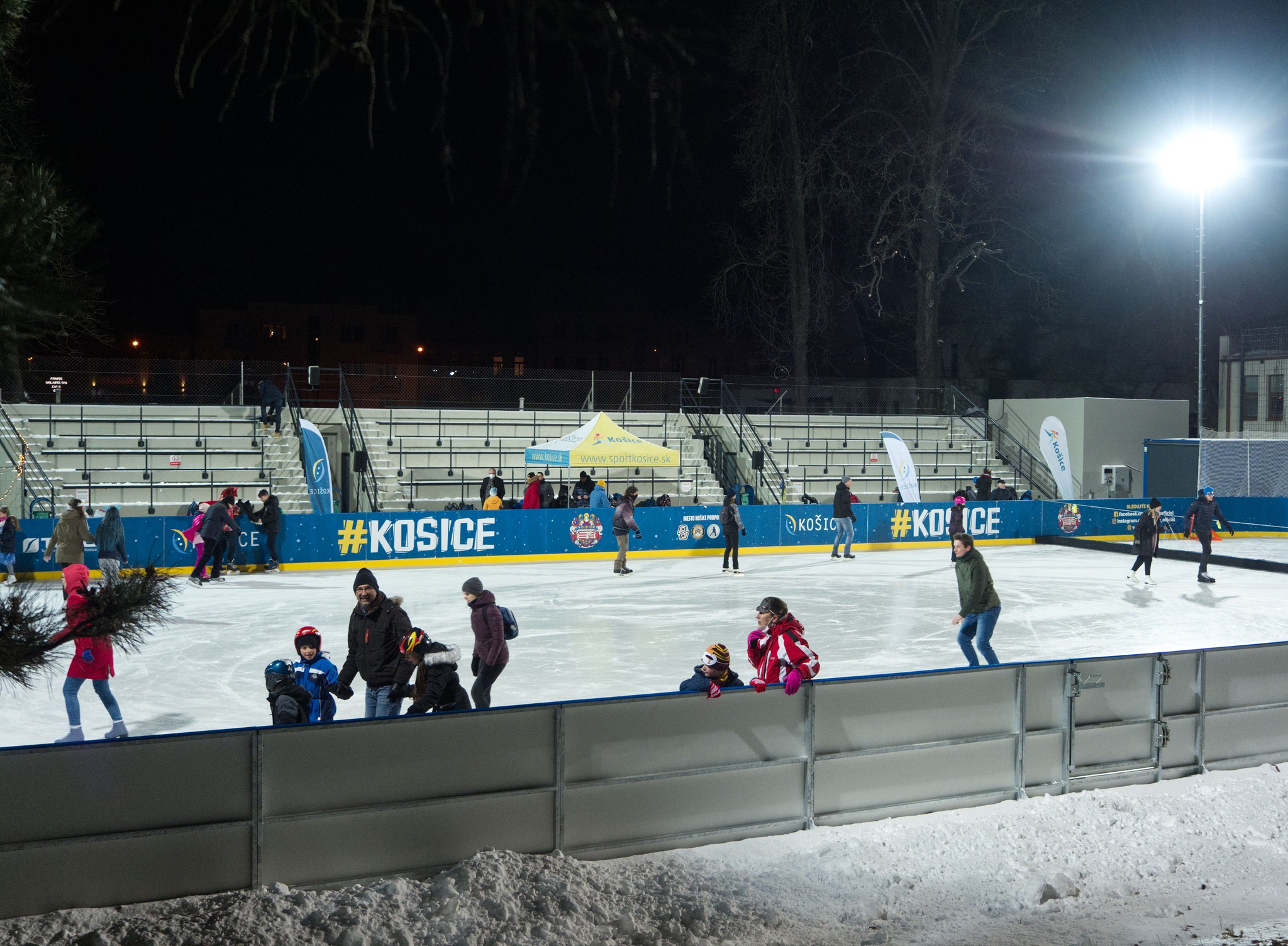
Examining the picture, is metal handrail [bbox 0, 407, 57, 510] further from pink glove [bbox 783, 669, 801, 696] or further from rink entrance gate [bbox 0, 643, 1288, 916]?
pink glove [bbox 783, 669, 801, 696]

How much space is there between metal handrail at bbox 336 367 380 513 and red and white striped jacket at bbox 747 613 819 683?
17693 millimetres

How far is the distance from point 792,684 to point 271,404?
2181cm

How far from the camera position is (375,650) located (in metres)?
7.59

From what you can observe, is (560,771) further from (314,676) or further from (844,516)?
(844,516)

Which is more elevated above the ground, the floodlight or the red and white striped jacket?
the floodlight

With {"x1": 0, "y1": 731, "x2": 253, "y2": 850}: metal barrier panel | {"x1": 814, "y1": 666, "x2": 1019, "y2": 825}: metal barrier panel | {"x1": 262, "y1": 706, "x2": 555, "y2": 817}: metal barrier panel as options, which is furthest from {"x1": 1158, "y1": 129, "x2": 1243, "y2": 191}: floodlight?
{"x1": 0, "y1": 731, "x2": 253, "y2": 850}: metal barrier panel

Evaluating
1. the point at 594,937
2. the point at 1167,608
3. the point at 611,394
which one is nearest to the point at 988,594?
the point at 594,937

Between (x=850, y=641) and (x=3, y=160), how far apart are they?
461 inches

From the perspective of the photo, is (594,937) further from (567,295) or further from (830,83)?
(567,295)

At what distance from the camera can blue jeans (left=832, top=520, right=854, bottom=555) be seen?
23.0 m

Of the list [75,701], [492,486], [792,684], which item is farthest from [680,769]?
[492,486]

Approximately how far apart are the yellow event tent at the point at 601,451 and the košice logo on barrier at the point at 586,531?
1117 mm

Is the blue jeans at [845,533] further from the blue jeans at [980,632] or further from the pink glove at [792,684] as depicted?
the pink glove at [792,684]

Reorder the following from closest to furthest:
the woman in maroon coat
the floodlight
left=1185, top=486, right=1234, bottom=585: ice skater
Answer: the woman in maroon coat → left=1185, top=486, right=1234, bottom=585: ice skater → the floodlight
